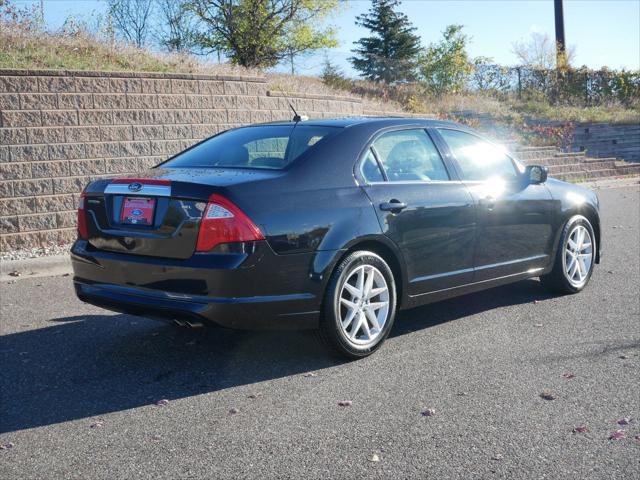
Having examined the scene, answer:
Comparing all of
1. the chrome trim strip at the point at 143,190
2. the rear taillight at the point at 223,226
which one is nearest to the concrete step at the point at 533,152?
the chrome trim strip at the point at 143,190

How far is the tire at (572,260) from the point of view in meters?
7.06

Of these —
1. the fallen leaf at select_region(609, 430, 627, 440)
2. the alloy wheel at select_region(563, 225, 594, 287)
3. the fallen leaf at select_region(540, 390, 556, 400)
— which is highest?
the alloy wheel at select_region(563, 225, 594, 287)

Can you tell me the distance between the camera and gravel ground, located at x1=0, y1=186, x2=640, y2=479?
142 inches

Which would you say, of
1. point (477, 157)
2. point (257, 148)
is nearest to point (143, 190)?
point (257, 148)

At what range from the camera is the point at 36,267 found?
9.09 metres

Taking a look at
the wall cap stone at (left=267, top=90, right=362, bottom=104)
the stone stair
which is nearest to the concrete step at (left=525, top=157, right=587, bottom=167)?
the stone stair

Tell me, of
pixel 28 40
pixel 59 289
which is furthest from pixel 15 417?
pixel 28 40

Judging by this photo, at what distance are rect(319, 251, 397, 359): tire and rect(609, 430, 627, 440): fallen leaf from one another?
69.8 inches

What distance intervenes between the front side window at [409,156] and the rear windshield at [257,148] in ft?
1.41

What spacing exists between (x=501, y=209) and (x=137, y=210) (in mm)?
2942

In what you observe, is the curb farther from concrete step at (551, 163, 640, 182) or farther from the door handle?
concrete step at (551, 163, 640, 182)

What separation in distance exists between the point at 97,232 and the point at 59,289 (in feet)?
10.3

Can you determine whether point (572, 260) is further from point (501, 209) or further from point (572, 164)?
point (572, 164)

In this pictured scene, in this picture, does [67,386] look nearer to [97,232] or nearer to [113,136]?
[97,232]
